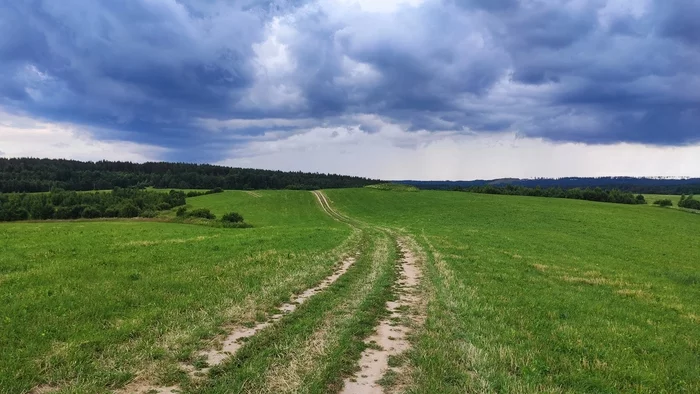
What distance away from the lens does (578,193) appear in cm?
11212

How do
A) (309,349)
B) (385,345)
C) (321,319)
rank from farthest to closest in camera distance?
(321,319), (385,345), (309,349)

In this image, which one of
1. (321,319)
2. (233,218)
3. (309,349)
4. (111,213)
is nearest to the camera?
(309,349)

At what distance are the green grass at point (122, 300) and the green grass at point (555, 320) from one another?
18.6 feet

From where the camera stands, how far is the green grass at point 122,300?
8164mm

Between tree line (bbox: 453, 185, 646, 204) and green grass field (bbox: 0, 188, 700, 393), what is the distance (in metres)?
93.7

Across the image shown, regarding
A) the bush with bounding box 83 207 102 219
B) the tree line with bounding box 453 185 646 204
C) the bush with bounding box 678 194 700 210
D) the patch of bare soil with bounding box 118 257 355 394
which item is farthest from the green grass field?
the bush with bounding box 678 194 700 210

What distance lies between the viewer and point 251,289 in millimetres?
14852

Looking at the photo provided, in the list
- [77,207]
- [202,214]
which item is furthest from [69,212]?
[202,214]

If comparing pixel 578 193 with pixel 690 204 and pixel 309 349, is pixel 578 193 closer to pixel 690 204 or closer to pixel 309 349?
pixel 690 204

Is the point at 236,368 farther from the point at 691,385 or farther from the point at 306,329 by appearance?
the point at 691,385

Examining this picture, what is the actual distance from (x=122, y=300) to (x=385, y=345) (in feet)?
28.3

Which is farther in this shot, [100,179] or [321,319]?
[100,179]

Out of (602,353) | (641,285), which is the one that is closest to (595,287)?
(641,285)

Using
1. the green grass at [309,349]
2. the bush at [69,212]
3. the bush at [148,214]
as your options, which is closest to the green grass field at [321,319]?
the green grass at [309,349]
